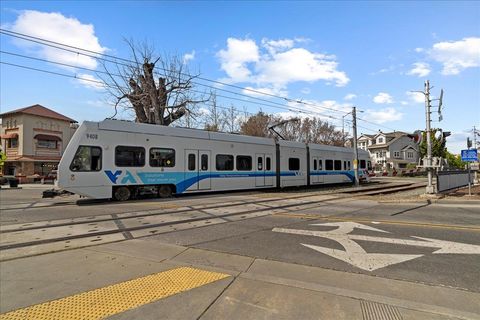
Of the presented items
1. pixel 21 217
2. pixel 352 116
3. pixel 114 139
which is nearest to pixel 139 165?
pixel 114 139

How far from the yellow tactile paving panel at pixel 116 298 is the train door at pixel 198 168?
43.6ft

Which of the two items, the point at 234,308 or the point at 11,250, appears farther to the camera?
the point at 11,250

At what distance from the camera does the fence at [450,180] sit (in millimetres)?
21462

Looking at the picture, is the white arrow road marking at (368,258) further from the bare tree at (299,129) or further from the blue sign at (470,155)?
the bare tree at (299,129)

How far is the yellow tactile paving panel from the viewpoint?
3.85 meters

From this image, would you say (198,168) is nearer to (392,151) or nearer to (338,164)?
(338,164)

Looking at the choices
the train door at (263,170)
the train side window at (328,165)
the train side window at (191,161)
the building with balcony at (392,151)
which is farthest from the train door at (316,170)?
the building with balcony at (392,151)

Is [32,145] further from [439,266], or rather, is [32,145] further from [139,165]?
[439,266]

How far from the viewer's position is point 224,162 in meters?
20.2

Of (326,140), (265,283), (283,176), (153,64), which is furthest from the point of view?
(326,140)

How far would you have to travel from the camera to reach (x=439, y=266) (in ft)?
18.3

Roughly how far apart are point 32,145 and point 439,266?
55415 millimetres

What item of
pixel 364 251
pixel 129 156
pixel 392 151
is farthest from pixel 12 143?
pixel 392 151

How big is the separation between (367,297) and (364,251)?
8.11ft
